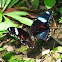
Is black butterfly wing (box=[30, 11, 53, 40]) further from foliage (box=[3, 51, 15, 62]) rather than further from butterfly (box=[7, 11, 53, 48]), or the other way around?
foliage (box=[3, 51, 15, 62])

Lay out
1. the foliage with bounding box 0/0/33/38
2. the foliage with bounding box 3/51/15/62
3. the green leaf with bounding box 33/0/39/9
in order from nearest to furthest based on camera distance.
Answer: the foliage with bounding box 3/51/15/62, the foliage with bounding box 0/0/33/38, the green leaf with bounding box 33/0/39/9

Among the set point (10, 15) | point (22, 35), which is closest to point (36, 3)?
point (10, 15)

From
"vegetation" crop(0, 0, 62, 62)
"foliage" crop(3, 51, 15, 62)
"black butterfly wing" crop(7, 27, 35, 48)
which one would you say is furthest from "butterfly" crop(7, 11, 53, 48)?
"foliage" crop(3, 51, 15, 62)

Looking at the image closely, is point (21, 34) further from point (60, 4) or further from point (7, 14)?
point (60, 4)

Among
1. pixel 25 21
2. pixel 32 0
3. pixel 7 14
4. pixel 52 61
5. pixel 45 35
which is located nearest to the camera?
pixel 52 61

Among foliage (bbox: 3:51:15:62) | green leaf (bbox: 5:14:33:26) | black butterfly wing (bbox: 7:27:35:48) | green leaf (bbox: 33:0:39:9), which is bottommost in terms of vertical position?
foliage (bbox: 3:51:15:62)

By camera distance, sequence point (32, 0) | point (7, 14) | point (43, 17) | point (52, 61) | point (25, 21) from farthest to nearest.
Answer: point (32, 0)
point (7, 14)
point (25, 21)
point (43, 17)
point (52, 61)

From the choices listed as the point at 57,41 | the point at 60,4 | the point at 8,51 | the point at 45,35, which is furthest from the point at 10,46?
the point at 60,4

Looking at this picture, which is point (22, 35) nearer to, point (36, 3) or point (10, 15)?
point (10, 15)

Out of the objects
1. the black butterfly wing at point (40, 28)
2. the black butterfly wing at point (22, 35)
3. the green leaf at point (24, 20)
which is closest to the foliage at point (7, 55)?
the black butterfly wing at point (22, 35)
